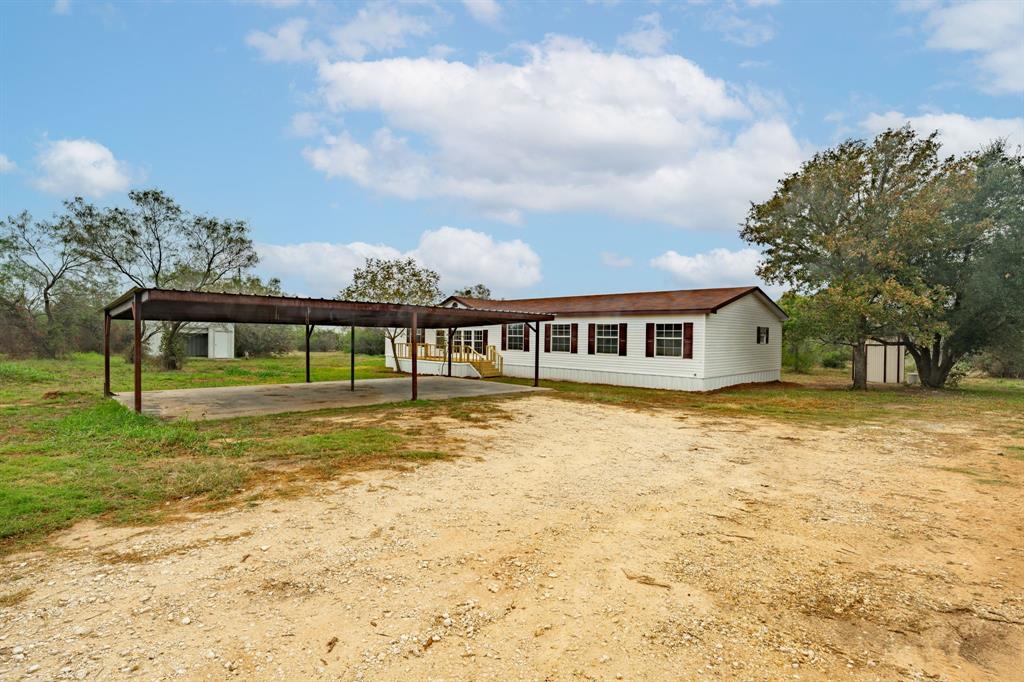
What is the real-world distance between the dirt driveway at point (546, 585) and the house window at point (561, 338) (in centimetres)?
1505

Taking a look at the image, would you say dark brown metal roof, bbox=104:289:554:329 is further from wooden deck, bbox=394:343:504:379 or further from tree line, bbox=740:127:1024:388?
tree line, bbox=740:127:1024:388

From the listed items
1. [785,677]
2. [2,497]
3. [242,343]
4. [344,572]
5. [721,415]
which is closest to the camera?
[785,677]

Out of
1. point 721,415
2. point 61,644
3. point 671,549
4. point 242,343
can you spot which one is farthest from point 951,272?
point 242,343

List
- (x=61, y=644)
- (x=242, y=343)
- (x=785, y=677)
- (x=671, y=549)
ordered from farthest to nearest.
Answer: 1. (x=242, y=343)
2. (x=671, y=549)
3. (x=61, y=644)
4. (x=785, y=677)

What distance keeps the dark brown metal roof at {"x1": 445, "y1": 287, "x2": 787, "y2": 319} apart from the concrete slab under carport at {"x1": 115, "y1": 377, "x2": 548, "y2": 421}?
5.02 m

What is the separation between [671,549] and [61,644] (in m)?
4.40

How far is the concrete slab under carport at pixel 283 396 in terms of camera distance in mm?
11852

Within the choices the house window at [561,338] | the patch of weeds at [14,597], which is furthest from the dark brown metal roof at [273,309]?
the patch of weeds at [14,597]

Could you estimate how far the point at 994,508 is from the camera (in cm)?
586

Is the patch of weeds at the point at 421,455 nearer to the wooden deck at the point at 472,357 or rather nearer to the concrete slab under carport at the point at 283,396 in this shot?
the concrete slab under carport at the point at 283,396

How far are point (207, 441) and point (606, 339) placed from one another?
15.1 m

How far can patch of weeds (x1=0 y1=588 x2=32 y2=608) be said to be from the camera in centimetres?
347

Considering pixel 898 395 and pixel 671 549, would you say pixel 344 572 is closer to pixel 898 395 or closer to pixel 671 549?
pixel 671 549

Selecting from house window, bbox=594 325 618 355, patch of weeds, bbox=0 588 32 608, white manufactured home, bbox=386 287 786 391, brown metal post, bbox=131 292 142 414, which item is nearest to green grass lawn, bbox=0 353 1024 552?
brown metal post, bbox=131 292 142 414
